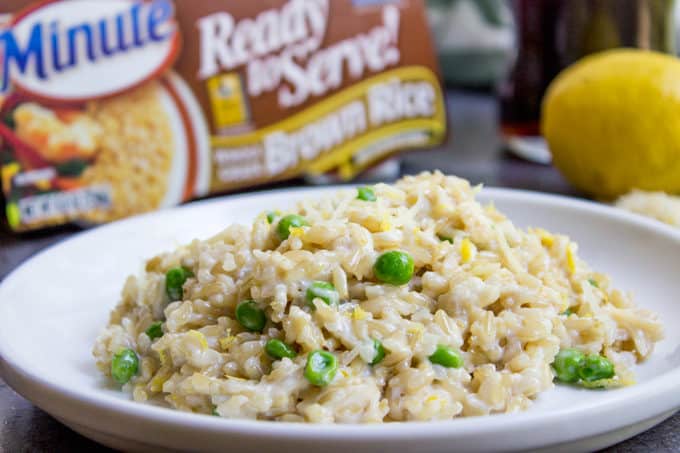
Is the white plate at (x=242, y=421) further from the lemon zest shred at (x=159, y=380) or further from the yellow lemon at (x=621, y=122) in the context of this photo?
the yellow lemon at (x=621, y=122)

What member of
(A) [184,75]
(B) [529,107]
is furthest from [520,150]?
(A) [184,75]

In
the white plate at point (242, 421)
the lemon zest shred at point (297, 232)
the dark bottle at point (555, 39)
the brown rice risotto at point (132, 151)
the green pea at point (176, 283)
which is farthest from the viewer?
the dark bottle at point (555, 39)

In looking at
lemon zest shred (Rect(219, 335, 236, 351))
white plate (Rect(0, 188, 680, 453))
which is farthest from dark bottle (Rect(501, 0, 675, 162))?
lemon zest shred (Rect(219, 335, 236, 351))

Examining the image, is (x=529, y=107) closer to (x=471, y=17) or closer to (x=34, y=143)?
(x=471, y=17)

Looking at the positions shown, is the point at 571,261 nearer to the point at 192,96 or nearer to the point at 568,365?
the point at 568,365

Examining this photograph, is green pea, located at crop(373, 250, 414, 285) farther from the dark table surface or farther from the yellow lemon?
the yellow lemon

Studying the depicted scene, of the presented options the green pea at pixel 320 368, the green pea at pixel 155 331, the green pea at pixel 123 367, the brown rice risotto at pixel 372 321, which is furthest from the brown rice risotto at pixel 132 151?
the green pea at pixel 320 368

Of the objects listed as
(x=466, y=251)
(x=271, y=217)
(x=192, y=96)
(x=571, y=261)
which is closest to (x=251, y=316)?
(x=271, y=217)
